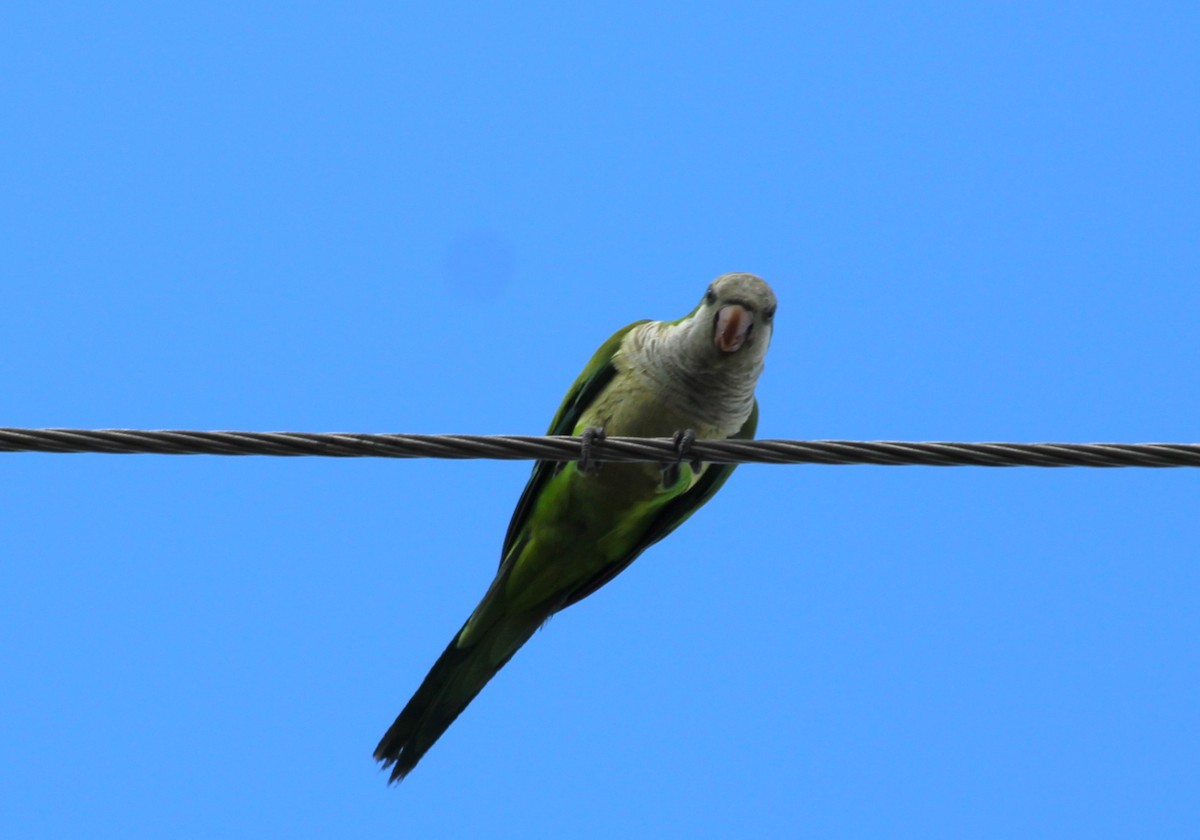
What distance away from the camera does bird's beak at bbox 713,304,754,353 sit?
5.52 m

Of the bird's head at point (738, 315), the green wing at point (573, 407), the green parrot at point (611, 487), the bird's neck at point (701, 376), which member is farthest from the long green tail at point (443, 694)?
the bird's head at point (738, 315)

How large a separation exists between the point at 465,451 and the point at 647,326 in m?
2.56

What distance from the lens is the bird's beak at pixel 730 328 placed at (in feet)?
18.1

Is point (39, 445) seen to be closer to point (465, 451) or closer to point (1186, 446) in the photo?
point (465, 451)

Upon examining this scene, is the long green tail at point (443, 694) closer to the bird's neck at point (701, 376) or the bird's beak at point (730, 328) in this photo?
the bird's neck at point (701, 376)

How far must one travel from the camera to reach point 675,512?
6.34 m

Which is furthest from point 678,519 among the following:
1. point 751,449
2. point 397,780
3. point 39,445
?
point 39,445

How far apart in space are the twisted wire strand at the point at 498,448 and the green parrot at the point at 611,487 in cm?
169

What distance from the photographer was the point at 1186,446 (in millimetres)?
3791

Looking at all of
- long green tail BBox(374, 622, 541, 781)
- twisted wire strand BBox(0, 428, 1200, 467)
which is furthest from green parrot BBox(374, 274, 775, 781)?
twisted wire strand BBox(0, 428, 1200, 467)

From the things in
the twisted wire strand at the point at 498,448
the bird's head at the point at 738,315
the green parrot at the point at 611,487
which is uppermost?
the bird's head at the point at 738,315

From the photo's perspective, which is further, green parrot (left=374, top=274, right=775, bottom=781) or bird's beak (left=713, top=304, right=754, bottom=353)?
green parrot (left=374, top=274, right=775, bottom=781)

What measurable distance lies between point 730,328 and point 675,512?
47.9 inches

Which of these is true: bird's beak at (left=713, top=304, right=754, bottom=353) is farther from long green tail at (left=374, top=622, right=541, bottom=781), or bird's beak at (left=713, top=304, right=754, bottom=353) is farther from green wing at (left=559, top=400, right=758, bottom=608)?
long green tail at (left=374, top=622, right=541, bottom=781)
